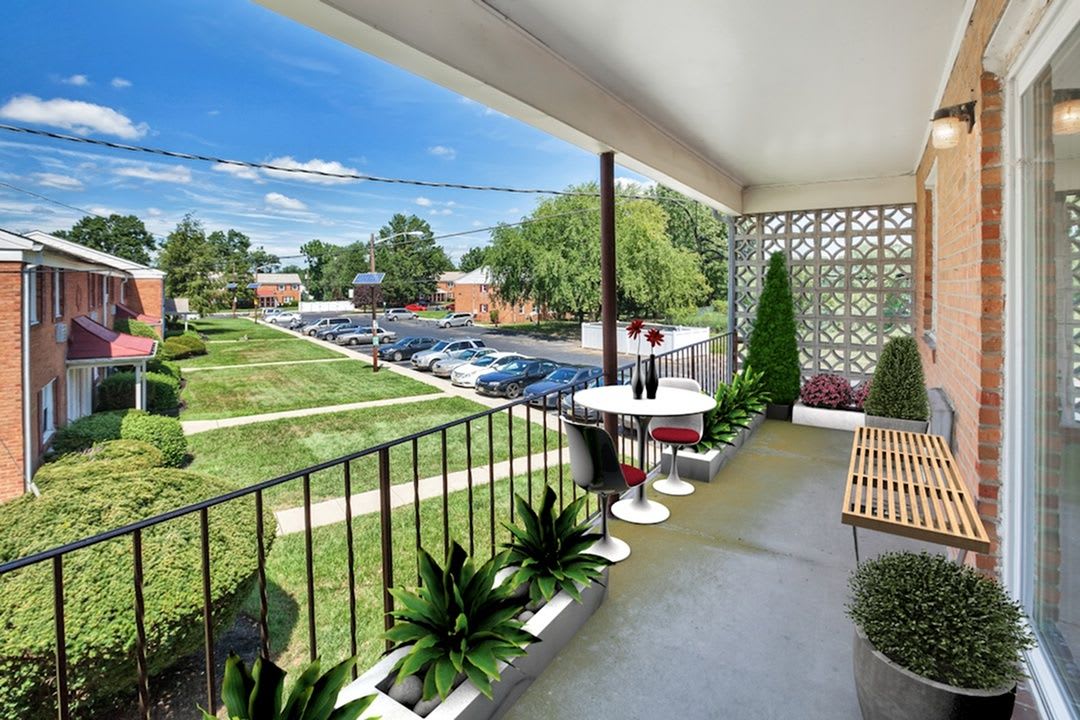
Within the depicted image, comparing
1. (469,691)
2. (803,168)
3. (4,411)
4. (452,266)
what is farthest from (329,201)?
(469,691)

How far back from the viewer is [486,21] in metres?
2.09

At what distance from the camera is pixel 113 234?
1484 cm

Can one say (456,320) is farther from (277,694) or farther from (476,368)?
(277,694)

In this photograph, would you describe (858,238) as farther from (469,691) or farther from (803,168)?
(469,691)

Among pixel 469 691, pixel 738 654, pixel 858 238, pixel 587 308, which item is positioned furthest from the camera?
pixel 587 308

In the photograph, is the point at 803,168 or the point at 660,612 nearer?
the point at 660,612

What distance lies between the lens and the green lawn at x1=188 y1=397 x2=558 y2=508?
359 inches

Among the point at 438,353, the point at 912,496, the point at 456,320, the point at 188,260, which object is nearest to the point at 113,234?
the point at 188,260

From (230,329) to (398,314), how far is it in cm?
1350

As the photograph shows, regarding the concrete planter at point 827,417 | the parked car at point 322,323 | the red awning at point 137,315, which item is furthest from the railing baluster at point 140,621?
the parked car at point 322,323

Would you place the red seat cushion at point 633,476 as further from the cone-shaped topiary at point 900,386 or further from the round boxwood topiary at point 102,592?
the cone-shaped topiary at point 900,386

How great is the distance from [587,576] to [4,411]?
10.7 metres

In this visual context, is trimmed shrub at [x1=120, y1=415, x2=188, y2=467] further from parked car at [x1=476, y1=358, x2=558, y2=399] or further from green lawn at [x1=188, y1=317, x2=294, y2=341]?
green lawn at [x1=188, y1=317, x2=294, y2=341]

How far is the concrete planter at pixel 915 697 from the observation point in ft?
3.94
